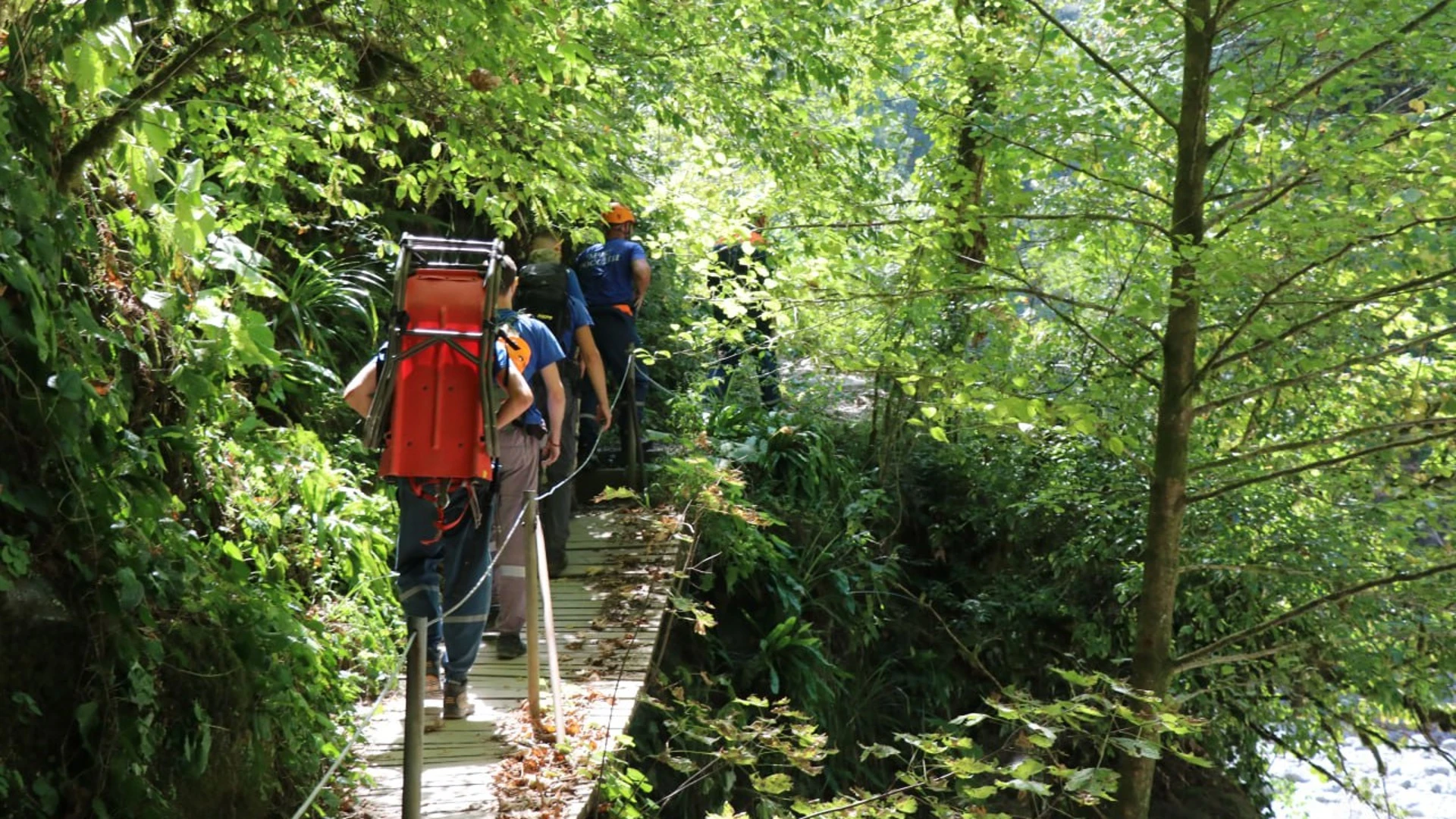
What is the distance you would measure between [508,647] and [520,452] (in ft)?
4.11

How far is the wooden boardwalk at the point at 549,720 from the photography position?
5.25m

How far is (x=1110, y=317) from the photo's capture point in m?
6.35

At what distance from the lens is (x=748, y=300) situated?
6602 millimetres

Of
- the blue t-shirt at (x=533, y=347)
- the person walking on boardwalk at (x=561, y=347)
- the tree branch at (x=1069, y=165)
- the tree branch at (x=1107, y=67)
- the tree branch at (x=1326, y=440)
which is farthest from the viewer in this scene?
the person walking on boardwalk at (x=561, y=347)

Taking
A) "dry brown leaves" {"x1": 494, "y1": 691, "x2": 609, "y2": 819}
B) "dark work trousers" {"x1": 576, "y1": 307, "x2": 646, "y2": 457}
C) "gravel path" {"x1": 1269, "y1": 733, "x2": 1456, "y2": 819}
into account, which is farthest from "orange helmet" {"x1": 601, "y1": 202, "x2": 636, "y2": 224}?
"gravel path" {"x1": 1269, "y1": 733, "x2": 1456, "y2": 819}

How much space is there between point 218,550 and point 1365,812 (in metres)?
12.0

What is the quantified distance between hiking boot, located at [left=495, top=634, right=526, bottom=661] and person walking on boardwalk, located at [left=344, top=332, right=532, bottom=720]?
1.01 m

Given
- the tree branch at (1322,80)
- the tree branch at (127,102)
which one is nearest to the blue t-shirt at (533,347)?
the tree branch at (127,102)

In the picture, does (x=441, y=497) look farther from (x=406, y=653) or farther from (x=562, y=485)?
(x=562, y=485)

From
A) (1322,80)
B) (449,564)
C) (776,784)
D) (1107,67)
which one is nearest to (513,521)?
(449,564)

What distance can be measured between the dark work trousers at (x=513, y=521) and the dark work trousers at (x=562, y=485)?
113cm

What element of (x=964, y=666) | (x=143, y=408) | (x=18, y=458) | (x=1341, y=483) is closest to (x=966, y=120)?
(x=1341, y=483)

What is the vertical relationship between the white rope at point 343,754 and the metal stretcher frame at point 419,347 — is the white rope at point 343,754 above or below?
below

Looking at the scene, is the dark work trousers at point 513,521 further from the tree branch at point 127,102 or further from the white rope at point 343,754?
the tree branch at point 127,102
